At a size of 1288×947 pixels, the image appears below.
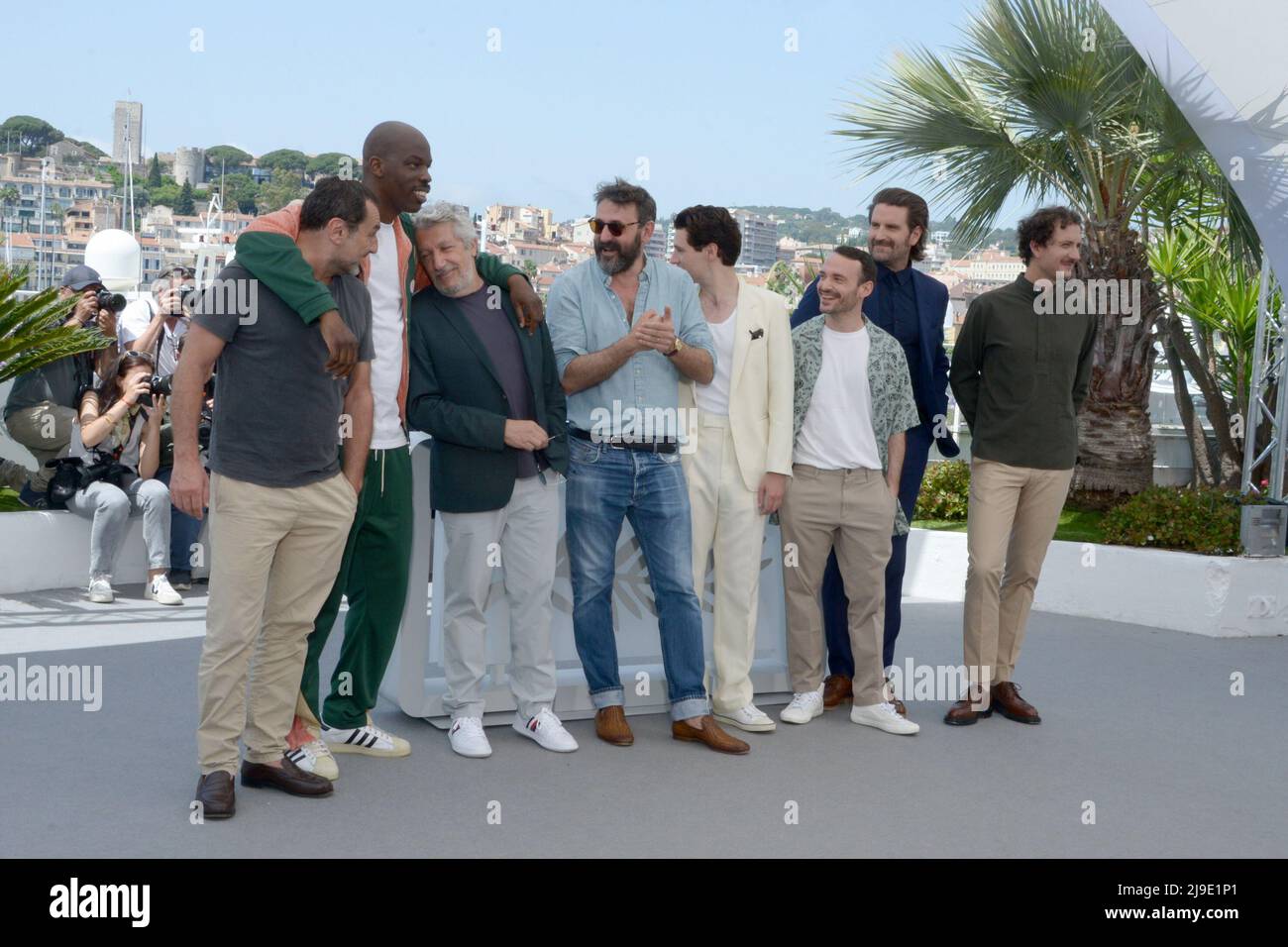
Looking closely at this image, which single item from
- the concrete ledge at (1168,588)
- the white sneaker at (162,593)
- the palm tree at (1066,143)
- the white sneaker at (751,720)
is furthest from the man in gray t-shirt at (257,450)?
the palm tree at (1066,143)

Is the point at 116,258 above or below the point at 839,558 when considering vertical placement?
above

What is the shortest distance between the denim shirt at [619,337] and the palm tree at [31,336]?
3.63 meters

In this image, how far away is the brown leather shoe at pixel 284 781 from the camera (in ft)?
13.3

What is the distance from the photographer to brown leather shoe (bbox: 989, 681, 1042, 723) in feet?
17.5

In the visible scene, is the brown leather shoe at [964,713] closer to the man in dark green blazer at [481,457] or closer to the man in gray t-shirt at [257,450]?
the man in dark green blazer at [481,457]

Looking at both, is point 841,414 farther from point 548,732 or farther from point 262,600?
point 262,600

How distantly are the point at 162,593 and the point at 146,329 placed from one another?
2.41 meters

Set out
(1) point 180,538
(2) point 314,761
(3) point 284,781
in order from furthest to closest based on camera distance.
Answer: (1) point 180,538 < (2) point 314,761 < (3) point 284,781

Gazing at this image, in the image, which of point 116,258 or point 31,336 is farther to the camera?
point 116,258

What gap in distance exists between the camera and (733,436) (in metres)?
4.96

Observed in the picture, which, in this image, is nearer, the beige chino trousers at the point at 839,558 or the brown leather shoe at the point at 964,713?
the beige chino trousers at the point at 839,558

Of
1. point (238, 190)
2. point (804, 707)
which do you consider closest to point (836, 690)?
point (804, 707)
